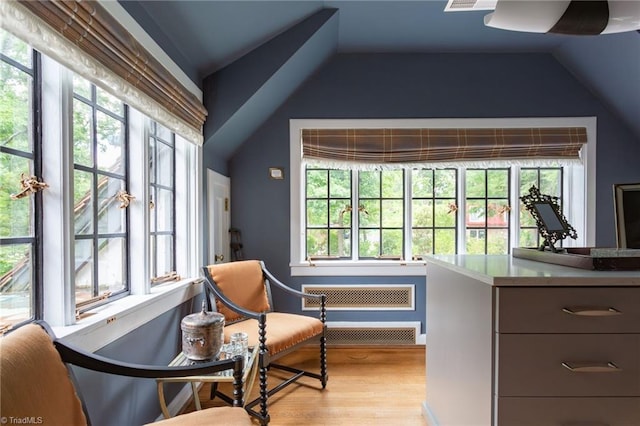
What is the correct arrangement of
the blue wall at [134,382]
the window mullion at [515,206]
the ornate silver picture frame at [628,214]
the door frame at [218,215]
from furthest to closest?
the window mullion at [515,206] → the door frame at [218,215] → the ornate silver picture frame at [628,214] → the blue wall at [134,382]

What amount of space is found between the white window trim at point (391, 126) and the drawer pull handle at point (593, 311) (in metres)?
1.84

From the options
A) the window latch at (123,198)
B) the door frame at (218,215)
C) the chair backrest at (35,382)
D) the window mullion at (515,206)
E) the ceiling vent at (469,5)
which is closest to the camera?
the chair backrest at (35,382)

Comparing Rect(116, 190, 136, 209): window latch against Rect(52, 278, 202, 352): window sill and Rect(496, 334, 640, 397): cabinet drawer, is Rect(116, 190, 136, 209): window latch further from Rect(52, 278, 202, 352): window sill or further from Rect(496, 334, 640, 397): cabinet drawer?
Rect(496, 334, 640, 397): cabinet drawer

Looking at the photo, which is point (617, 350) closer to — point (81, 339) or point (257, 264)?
point (81, 339)

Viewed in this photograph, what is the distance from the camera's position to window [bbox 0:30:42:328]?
1021 mm

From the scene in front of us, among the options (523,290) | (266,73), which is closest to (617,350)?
(523,290)

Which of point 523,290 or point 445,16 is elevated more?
point 445,16

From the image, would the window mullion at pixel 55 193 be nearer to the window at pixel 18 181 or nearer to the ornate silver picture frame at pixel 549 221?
the window at pixel 18 181

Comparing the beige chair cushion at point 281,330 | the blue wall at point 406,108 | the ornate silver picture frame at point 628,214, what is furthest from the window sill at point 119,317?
the ornate silver picture frame at point 628,214

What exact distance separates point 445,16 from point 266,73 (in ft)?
4.38

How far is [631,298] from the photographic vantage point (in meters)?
1.05

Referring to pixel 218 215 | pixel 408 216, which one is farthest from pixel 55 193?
pixel 408 216

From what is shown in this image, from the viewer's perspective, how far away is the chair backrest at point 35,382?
2.65ft

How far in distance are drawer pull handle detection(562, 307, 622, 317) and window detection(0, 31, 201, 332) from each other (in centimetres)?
168
